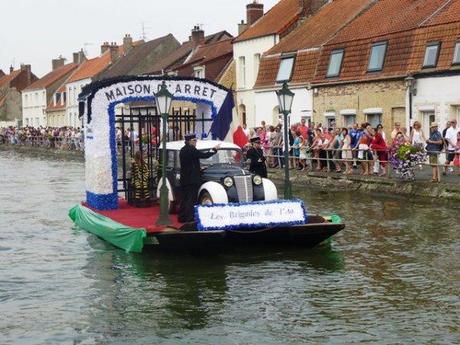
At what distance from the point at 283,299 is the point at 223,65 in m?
40.8

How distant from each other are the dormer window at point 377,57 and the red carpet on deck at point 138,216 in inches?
654

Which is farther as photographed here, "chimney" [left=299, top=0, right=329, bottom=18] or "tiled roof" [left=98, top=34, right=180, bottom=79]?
"tiled roof" [left=98, top=34, right=180, bottom=79]

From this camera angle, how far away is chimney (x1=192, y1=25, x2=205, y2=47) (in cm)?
6333

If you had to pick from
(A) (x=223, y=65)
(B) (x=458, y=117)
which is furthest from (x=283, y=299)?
(A) (x=223, y=65)

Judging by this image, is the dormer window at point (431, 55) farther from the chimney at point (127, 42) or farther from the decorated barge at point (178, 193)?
the chimney at point (127, 42)

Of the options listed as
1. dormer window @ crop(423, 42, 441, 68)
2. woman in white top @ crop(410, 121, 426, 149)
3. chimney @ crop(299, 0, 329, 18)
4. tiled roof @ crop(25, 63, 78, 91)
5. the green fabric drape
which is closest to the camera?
the green fabric drape

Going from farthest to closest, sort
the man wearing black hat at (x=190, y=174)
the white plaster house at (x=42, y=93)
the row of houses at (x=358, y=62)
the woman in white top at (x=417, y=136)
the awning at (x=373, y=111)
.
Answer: the white plaster house at (x=42, y=93), the awning at (x=373, y=111), the row of houses at (x=358, y=62), the woman in white top at (x=417, y=136), the man wearing black hat at (x=190, y=174)

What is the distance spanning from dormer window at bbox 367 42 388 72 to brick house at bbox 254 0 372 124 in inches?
154

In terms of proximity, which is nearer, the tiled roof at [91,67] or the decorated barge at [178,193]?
the decorated barge at [178,193]

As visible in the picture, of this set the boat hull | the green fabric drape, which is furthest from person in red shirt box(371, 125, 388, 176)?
A: the boat hull

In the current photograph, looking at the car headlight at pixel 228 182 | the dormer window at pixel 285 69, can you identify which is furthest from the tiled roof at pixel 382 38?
the car headlight at pixel 228 182

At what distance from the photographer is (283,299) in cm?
1202

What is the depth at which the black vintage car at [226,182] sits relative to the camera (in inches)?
637

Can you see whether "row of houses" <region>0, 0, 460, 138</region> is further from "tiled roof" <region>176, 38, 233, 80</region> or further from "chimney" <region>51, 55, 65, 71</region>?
"chimney" <region>51, 55, 65, 71</region>
